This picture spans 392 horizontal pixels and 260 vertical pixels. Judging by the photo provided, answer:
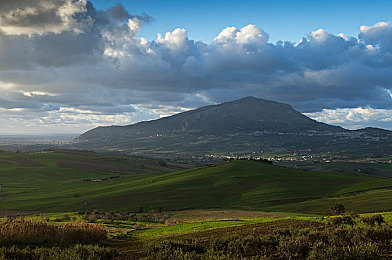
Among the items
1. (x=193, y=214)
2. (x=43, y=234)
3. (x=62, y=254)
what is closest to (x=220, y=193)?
(x=193, y=214)

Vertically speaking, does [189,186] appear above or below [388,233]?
below

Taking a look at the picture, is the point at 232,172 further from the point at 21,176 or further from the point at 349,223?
the point at 349,223

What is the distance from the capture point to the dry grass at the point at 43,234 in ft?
88.5

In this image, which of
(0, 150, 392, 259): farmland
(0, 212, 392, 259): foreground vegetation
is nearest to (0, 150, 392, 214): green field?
(0, 150, 392, 259): farmland

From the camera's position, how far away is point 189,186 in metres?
113

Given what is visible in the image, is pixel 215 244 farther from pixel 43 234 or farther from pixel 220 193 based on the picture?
pixel 220 193

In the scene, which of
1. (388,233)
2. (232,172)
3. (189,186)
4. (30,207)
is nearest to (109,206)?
(30,207)

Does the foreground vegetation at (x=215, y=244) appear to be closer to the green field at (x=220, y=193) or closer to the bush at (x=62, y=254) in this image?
the bush at (x=62, y=254)

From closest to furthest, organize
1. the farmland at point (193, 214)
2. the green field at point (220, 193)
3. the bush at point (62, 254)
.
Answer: the bush at point (62, 254) → the farmland at point (193, 214) → the green field at point (220, 193)

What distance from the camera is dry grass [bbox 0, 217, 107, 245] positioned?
27.0 m

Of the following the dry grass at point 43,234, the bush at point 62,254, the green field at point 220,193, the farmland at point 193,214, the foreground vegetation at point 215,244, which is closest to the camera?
the foreground vegetation at point 215,244

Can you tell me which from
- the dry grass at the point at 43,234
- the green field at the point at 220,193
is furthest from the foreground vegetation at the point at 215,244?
the green field at the point at 220,193

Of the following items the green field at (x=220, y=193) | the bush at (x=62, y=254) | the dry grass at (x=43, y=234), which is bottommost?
the green field at (x=220, y=193)

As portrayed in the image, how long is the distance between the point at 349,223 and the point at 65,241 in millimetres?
23814
